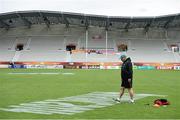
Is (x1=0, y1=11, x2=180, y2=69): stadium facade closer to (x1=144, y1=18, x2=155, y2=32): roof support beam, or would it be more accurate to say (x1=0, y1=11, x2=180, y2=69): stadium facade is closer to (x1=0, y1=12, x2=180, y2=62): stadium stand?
(x1=0, y1=12, x2=180, y2=62): stadium stand

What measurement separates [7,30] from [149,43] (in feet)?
86.2

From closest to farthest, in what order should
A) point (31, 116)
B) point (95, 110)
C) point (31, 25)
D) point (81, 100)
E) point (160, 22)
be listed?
point (31, 116), point (95, 110), point (81, 100), point (160, 22), point (31, 25)

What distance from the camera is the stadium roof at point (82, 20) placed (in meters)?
72.8

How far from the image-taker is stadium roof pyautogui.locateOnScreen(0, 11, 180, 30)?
72.8 meters

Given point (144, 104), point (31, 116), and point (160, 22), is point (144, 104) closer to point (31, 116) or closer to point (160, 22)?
point (31, 116)

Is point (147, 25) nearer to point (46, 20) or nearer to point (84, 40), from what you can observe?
point (84, 40)

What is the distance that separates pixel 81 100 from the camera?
1778cm

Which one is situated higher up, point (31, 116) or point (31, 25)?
point (31, 25)

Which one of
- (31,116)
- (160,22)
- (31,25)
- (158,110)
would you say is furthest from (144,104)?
(31,25)

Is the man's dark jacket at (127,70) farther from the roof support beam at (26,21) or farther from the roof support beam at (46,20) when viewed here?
the roof support beam at (26,21)

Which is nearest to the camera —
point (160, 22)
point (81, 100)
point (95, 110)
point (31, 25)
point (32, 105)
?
point (95, 110)

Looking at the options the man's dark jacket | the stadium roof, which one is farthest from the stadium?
the man's dark jacket

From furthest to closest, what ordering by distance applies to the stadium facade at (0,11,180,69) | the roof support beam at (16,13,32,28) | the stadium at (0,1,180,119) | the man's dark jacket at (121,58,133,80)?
the roof support beam at (16,13,32,28) < the stadium facade at (0,11,180,69) < the stadium at (0,1,180,119) < the man's dark jacket at (121,58,133,80)

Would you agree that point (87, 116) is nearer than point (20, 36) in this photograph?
Yes
